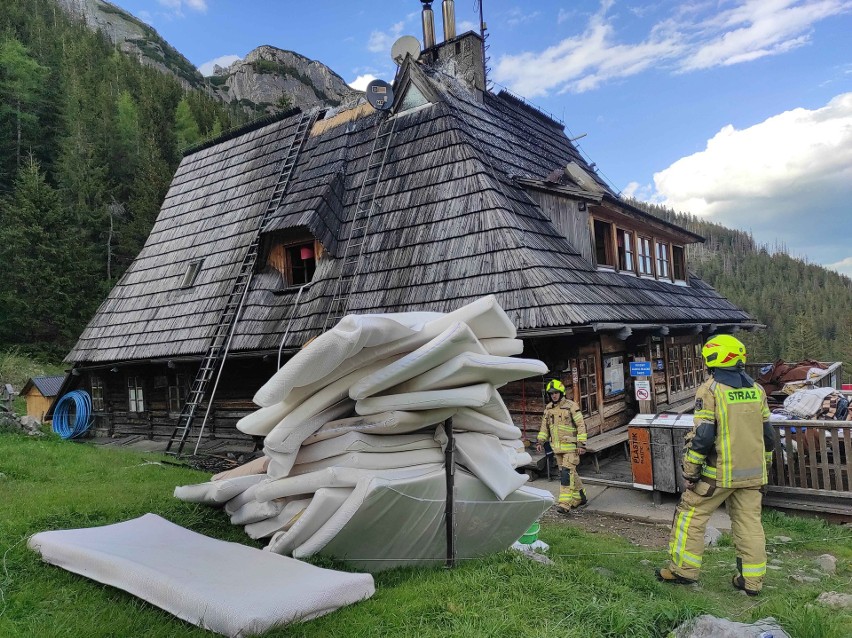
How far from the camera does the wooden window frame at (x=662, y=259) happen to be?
13.2 m

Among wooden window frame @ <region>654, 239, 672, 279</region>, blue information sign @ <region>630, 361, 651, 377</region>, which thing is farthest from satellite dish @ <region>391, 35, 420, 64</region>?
blue information sign @ <region>630, 361, 651, 377</region>

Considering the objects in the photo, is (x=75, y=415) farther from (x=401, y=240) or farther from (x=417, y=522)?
(x=417, y=522)

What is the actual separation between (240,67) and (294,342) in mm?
93816

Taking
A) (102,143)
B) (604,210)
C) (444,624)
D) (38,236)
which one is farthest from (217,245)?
(102,143)

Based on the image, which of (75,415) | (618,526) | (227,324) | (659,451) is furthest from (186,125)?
(618,526)

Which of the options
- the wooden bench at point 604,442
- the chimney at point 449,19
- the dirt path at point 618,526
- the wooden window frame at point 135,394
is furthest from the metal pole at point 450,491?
the chimney at point 449,19

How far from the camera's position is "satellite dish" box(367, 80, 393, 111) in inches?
465

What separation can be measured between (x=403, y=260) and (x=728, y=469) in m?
6.74

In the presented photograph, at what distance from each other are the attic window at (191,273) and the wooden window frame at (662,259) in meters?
11.9

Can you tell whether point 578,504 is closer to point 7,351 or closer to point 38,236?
point 7,351

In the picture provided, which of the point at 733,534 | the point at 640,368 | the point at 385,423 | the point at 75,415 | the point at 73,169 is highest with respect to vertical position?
the point at 73,169

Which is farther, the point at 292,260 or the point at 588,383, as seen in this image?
the point at 292,260

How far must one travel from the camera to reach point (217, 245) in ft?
43.7

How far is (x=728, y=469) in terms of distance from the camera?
4.11 metres
